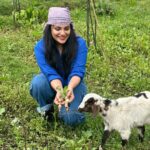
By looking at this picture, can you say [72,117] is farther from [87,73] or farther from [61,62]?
[87,73]

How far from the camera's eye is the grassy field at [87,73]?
4.49 meters

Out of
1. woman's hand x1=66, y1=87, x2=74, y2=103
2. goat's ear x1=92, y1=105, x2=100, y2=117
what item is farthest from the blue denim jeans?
goat's ear x1=92, y1=105, x2=100, y2=117

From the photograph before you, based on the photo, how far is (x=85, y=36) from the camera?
7.78 meters

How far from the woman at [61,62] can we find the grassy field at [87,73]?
0.74 ft

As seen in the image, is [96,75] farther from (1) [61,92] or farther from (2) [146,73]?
(1) [61,92]

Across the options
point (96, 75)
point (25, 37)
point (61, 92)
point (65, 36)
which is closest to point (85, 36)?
point (25, 37)

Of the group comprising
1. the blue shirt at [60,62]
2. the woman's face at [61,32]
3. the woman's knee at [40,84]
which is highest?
the woman's face at [61,32]

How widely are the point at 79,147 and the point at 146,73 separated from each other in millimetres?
2458

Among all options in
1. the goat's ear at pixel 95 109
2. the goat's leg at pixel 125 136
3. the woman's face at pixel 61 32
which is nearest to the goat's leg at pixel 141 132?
the goat's leg at pixel 125 136

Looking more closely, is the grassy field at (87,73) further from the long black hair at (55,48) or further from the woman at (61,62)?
the long black hair at (55,48)

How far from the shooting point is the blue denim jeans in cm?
463

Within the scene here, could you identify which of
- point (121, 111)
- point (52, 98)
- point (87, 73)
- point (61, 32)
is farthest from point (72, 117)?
point (87, 73)

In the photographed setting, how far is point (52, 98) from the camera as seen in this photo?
15.8 feet

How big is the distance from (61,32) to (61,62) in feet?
1.08
